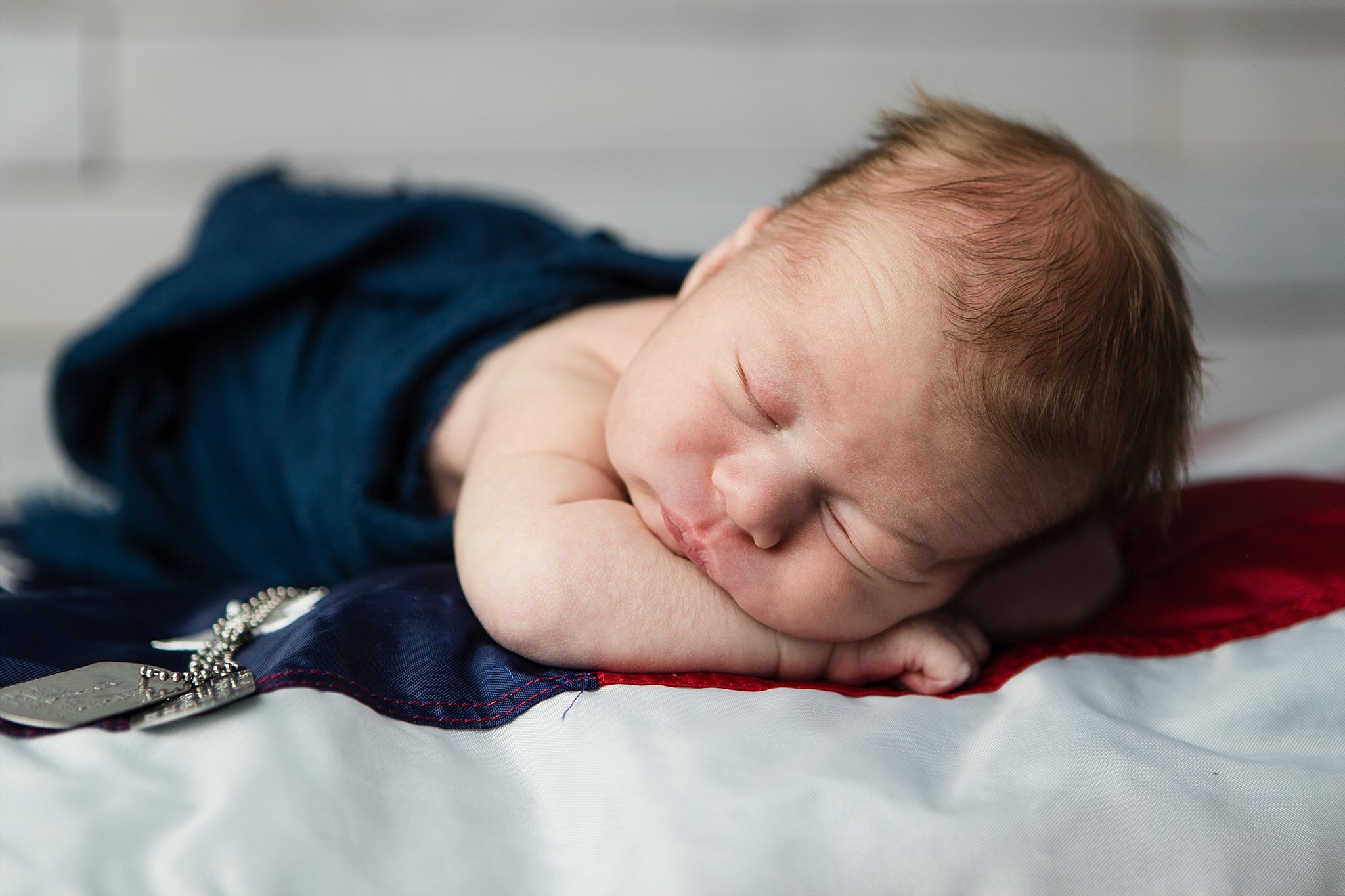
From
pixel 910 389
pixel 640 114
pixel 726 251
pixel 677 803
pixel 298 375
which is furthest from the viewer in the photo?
pixel 640 114

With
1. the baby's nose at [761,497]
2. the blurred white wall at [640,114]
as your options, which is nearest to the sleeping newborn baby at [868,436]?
the baby's nose at [761,497]

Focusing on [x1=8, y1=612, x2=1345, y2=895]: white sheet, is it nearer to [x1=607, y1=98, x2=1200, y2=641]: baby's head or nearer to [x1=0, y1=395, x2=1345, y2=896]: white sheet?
[x1=0, y1=395, x2=1345, y2=896]: white sheet

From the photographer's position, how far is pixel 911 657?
695mm

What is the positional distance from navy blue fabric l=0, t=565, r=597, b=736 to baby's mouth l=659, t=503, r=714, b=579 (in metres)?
0.11

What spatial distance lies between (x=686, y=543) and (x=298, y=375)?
1.75ft

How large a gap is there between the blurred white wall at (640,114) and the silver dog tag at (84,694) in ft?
A: 4.33

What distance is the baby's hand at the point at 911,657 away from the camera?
26.9 inches

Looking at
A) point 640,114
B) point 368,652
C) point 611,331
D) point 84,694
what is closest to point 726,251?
point 611,331

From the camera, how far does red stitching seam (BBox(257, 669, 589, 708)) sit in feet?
1.76

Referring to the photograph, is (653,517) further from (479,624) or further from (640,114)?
(640,114)

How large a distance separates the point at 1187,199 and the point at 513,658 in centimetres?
181

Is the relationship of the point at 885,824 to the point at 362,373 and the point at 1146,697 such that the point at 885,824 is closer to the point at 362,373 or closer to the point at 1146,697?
the point at 1146,697

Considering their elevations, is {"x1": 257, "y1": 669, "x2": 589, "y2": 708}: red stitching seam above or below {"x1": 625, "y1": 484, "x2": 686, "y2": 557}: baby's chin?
below

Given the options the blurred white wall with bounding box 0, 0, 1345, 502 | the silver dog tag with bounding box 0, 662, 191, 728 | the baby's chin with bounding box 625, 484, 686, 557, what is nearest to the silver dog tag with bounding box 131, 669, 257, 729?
the silver dog tag with bounding box 0, 662, 191, 728
